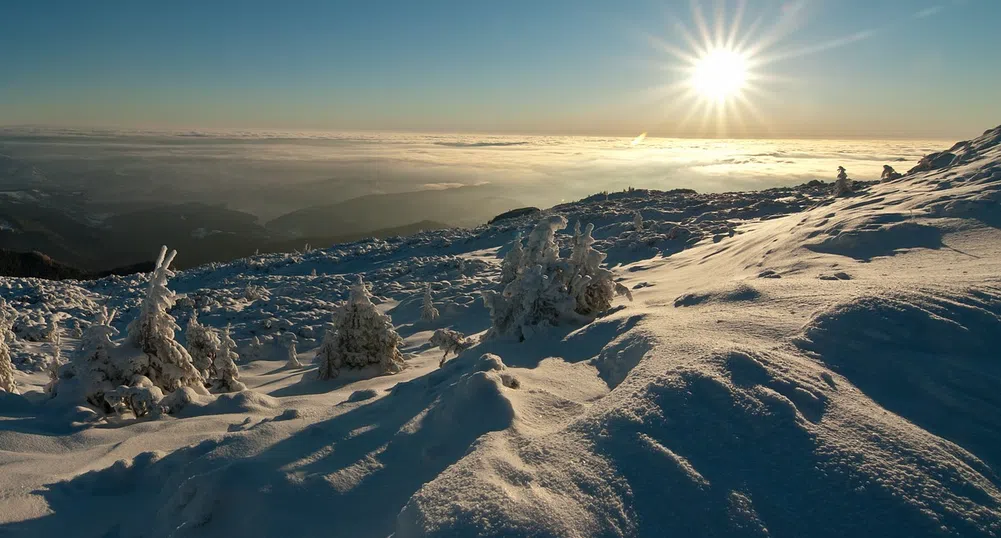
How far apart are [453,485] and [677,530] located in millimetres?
1273

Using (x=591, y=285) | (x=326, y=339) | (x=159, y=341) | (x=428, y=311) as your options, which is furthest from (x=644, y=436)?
(x=428, y=311)

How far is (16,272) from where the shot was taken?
3822 centimetres

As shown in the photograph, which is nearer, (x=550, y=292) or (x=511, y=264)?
(x=550, y=292)

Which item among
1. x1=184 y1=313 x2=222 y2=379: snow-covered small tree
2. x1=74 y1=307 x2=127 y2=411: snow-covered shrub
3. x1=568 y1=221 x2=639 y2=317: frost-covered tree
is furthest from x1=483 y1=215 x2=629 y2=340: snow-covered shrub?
x1=184 y1=313 x2=222 y2=379: snow-covered small tree

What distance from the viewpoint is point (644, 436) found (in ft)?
10.2

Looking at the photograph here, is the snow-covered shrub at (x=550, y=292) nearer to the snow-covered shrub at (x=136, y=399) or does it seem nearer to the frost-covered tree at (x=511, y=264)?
the frost-covered tree at (x=511, y=264)

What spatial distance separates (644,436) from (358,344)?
26.0ft

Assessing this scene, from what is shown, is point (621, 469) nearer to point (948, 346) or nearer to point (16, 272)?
point (948, 346)

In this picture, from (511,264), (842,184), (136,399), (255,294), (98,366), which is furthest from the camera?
(255,294)

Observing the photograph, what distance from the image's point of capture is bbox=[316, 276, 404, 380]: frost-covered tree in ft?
32.5

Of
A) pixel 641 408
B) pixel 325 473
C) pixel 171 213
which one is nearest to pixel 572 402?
pixel 641 408

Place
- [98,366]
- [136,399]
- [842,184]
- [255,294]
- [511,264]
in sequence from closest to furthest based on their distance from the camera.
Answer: [136,399] → [98,366] → [511,264] → [842,184] → [255,294]

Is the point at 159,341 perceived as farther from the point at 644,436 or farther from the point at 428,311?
the point at 428,311

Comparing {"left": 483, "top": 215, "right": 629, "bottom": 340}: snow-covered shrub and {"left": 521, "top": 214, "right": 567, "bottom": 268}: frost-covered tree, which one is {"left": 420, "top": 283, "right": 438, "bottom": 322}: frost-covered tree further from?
A: {"left": 483, "top": 215, "right": 629, "bottom": 340}: snow-covered shrub
